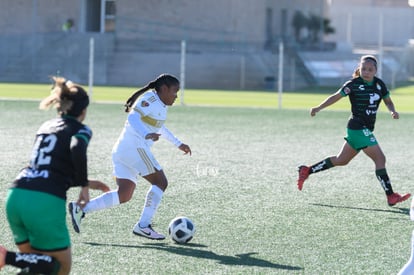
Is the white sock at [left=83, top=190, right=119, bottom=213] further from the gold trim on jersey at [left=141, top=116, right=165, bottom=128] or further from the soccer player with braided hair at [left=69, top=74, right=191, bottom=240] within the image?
the gold trim on jersey at [left=141, top=116, right=165, bottom=128]

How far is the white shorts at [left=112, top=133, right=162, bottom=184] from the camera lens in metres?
8.29

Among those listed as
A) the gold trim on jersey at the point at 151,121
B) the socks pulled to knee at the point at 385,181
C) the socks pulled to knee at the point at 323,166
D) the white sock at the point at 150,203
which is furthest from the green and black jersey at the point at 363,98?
the white sock at the point at 150,203

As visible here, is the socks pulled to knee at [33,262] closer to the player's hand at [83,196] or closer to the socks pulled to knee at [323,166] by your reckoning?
the player's hand at [83,196]

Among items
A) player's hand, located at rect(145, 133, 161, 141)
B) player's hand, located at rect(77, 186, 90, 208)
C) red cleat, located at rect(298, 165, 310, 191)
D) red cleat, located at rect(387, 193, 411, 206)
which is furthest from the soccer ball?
red cleat, located at rect(298, 165, 310, 191)

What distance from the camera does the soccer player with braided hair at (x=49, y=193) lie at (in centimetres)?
545

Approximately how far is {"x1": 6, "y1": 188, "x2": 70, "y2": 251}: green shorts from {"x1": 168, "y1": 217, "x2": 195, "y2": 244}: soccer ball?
8.30ft

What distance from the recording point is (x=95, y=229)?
8.54m

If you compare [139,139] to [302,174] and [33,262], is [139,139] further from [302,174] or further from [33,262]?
[302,174]

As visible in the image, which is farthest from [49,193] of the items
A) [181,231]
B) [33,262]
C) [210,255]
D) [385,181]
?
[385,181]

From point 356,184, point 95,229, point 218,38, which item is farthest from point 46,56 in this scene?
point 95,229

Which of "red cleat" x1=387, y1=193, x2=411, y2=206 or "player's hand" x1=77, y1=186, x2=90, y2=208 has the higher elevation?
"player's hand" x1=77, y1=186, x2=90, y2=208

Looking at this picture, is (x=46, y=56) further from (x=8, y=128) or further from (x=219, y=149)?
(x=219, y=149)

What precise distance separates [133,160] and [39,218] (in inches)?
114

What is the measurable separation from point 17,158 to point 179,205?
172 inches
